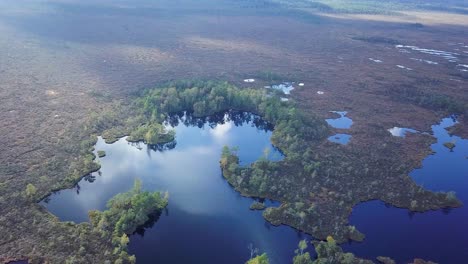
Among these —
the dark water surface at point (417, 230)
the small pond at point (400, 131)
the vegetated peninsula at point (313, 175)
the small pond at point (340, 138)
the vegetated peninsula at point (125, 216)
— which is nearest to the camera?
the vegetated peninsula at point (125, 216)

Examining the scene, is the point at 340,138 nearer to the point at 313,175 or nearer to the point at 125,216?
the point at 313,175

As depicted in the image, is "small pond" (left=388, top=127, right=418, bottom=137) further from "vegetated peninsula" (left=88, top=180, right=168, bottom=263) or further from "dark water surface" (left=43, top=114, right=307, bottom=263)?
"vegetated peninsula" (left=88, top=180, right=168, bottom=263)

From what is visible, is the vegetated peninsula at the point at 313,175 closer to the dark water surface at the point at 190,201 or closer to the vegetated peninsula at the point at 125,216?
the dark water surface at the point at 190,201

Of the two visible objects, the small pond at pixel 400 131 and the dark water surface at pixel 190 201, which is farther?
the small pond at pixel 400 131

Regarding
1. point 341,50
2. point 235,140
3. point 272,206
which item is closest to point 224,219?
point 272,206

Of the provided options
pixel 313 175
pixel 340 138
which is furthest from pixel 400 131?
pixel 313 175

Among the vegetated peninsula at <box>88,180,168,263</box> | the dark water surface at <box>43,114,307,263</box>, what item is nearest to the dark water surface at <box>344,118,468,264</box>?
→ the dark water surface at <box>43,114,307,263</box>

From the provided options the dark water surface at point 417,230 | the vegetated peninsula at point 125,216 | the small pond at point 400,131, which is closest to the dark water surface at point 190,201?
the vegetated peninsula at point 125,216
